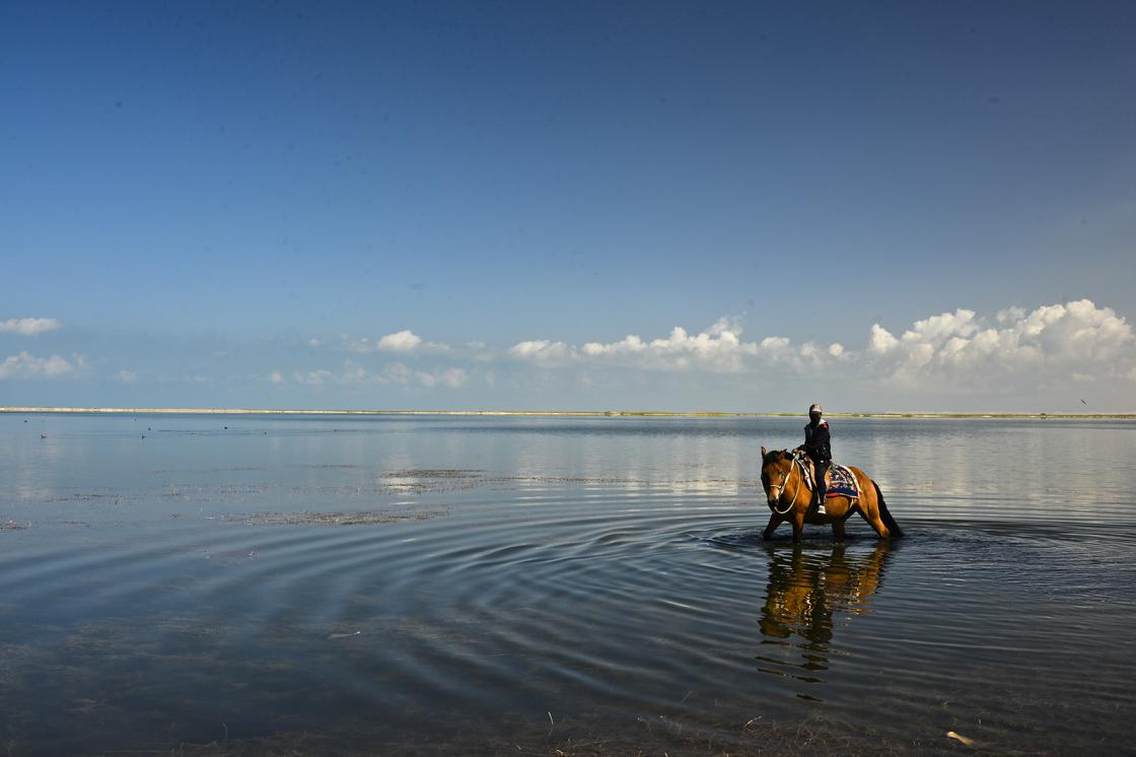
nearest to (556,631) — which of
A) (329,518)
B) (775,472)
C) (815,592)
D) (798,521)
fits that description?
(815,592)

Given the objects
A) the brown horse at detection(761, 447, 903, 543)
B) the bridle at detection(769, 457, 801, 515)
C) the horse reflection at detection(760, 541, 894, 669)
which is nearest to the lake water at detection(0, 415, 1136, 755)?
the horse reflection at detection(760, 541, 894, 669)

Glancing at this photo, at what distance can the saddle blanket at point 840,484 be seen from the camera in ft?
58.0

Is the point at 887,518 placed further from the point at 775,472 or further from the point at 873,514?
the point at 775,472

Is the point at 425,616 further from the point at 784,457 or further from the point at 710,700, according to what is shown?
the point at 784,457

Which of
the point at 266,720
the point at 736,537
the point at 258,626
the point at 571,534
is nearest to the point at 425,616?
the point at 258,626

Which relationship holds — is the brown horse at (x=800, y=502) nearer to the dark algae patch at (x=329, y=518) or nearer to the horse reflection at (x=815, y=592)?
the horse reflection at (x=815, y=592)

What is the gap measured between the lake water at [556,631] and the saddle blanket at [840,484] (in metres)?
1.15

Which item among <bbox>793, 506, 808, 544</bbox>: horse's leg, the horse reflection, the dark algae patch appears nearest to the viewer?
the horse reflection

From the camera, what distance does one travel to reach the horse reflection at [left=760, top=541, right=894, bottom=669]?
1006cm

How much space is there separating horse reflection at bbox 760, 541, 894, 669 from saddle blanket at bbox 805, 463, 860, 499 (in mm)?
1209

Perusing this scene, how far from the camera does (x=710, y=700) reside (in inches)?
Result: 304

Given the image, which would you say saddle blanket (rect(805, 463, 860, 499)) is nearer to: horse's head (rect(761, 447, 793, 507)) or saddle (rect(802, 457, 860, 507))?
saddle (rect(802, 457, 860, 507))

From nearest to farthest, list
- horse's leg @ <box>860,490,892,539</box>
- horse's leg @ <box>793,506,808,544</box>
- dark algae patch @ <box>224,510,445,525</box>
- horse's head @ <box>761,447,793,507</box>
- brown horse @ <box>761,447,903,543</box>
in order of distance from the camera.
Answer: horse's head @ <box>761,447,793,507</box> < brown horse @ <box>761,447,903,543</box> < horse's leg @ <box>793,506,808,544</box> < horse's leg @ <box>860,490,892,539</box> < dark algae patch @ <box>224,510,445,525</box>

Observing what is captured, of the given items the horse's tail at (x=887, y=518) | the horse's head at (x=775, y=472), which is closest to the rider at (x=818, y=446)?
the horse's head at (x=775, y=472)
